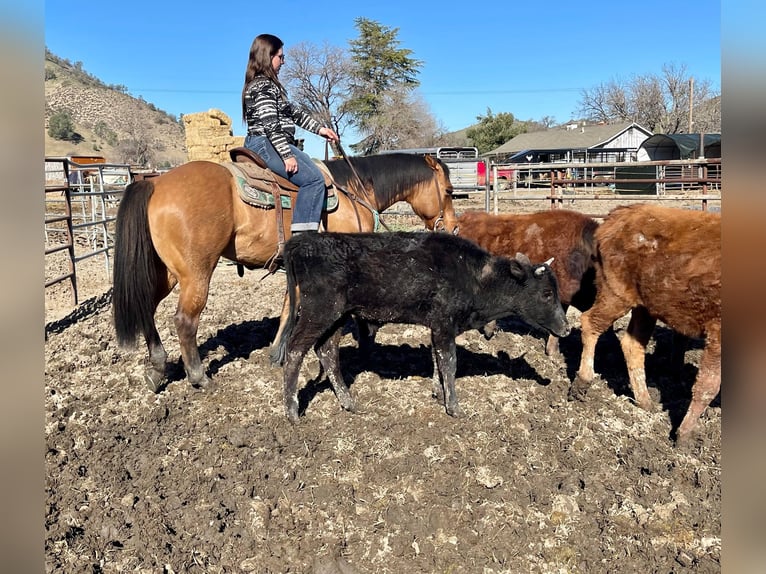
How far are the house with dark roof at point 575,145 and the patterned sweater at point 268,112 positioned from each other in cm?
4796

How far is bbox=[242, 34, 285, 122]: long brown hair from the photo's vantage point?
5.28 metres

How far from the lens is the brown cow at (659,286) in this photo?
3.95 meters

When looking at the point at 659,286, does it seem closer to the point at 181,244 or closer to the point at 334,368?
the point at 334,368

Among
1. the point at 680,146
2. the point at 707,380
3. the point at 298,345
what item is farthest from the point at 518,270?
the point at 680,146

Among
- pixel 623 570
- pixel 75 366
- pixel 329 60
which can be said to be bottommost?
pixel 623 570

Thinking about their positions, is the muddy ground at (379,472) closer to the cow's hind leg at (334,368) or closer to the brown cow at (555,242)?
the cow's hind leg at (334,368)

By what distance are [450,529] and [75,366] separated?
14.8ft

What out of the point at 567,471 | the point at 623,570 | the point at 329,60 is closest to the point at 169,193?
the point at 567,471

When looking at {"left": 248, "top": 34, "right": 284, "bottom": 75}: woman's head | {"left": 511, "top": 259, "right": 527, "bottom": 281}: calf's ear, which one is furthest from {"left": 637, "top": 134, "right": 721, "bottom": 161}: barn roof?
{"left": 248, "top": 34, "right": 284, "bottom": 75}: woman's head

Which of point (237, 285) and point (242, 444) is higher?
point (237, 285)

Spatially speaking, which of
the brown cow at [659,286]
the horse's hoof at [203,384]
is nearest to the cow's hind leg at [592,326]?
the brown cow at [659,286]
